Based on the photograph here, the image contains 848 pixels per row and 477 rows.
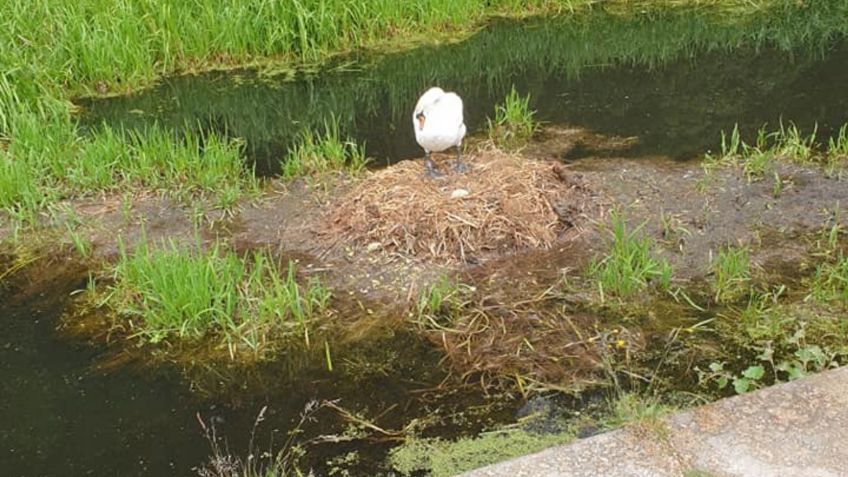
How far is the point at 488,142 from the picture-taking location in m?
5.67

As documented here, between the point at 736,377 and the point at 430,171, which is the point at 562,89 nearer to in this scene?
the point at 430,171

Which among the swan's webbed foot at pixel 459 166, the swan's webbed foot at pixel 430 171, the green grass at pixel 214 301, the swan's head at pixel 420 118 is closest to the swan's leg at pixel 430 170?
the swan's webbed foot at pixel 430 171

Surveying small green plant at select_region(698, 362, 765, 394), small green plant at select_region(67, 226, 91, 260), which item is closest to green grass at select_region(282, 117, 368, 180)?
small green plant at select_region(67, 226, 91, 260)

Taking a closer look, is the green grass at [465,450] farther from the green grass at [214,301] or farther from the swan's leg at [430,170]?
the swan's leg at [430,170]

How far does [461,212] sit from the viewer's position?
4523 millimetres

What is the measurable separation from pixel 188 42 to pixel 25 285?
3.32 metres

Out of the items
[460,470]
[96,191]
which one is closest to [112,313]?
[96,191]

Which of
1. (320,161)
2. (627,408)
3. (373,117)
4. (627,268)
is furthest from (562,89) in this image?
(627,408)

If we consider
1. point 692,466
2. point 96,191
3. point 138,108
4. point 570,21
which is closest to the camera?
point 692,466

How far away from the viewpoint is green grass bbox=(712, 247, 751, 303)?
4.03m

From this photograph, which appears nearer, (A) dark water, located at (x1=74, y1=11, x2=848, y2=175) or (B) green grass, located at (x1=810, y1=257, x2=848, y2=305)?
(B) green grass, located at (x1=810, y1=257, x2=848, y2=305)

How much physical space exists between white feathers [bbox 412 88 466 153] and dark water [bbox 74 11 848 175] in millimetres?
1104

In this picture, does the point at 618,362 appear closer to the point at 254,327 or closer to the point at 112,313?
the point at 254,327

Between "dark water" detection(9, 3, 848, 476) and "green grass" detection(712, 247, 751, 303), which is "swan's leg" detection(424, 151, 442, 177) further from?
"green grass" detection(712, 247, 751, 303)
